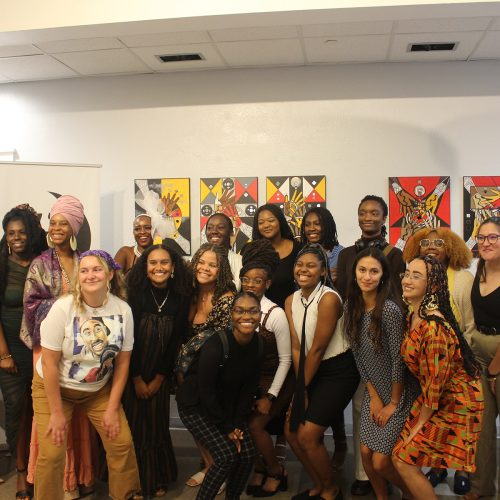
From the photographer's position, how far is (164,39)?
200 inches

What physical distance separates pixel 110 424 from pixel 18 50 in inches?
146

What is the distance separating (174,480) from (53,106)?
4.32 m

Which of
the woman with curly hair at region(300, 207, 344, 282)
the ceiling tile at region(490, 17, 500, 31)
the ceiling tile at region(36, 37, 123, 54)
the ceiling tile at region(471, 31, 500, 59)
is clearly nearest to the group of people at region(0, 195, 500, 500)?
the woman with curly hair at region(300, 207, 344, 282)

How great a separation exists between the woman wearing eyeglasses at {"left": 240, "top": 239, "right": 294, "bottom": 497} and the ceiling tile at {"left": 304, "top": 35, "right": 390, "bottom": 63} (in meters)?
2.44

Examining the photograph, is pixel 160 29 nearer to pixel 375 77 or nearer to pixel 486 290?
pixel 375 77

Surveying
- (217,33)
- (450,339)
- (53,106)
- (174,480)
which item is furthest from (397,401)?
(53,106)

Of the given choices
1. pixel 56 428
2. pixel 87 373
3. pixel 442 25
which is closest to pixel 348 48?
pixel 442 25

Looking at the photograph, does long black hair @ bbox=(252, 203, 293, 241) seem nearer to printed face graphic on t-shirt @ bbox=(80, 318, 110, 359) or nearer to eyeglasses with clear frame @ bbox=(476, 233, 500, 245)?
eyeglasses with clear frame @ bbox=(476, 233, 500, 245)

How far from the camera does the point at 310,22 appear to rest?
4.61 m

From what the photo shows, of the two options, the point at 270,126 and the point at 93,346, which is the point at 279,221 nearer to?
the point at 93,346

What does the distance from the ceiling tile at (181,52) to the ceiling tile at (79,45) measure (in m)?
0.26

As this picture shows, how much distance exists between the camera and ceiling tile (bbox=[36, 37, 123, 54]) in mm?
5082

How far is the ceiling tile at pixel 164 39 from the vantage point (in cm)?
496

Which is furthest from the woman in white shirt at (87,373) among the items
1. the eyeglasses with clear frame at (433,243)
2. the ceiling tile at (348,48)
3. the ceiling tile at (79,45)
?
the ceiling tile at (348,48)
